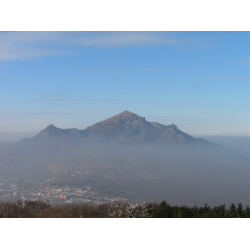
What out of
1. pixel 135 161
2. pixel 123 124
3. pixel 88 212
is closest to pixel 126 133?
pixel 123 124

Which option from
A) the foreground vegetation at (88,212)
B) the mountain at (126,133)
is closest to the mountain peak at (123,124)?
the mountain at (126,133)

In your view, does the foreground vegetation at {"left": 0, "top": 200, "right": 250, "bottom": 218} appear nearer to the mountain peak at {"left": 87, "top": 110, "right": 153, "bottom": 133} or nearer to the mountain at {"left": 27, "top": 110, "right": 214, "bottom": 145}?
the mountain at {"left": 27, "top": 110, "right": 214, "bottom": 145}

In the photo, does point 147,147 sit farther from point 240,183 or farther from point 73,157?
point 240,183

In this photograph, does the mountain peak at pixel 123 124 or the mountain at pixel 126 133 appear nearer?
the mountain at pixel 126 133

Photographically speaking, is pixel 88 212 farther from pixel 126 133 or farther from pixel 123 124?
pixel 123 124

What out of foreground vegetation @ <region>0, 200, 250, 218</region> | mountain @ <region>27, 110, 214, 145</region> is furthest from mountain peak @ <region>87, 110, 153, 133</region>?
foreground vegetation @ <region>0, 200, 250, 218</region>

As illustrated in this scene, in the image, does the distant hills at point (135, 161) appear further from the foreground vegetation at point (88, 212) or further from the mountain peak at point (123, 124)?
the foreground vegetation at point (88, 212)
